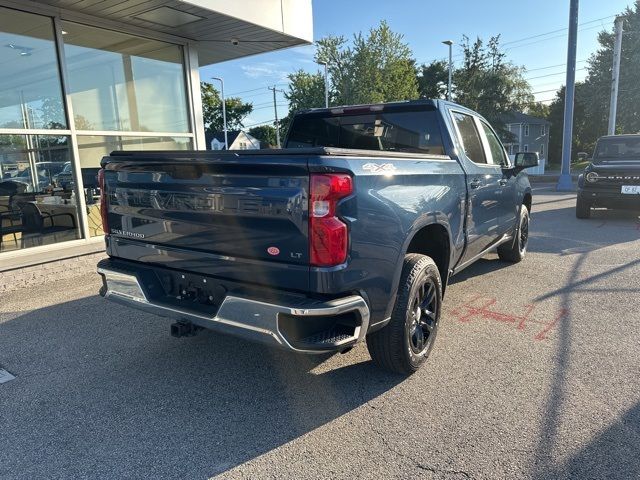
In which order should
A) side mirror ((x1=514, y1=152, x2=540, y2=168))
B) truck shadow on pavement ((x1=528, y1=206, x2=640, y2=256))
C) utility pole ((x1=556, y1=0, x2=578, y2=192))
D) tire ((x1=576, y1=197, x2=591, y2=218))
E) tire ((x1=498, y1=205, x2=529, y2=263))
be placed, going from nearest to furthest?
side mirror ((x1=514, y1=152, x2=540, y2=168))
tire ((x1=498, y1=205, x2=529, y2=263))
truck shadow on pavement ((x1=528, y1=206, x2=640, y2=256))
tire ((x1=576, y1=197, x2=591, y2=218))
utility pole ((x1=556, y1=0, x2=578, y2=192))

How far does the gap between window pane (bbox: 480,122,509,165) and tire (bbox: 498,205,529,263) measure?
0.96m

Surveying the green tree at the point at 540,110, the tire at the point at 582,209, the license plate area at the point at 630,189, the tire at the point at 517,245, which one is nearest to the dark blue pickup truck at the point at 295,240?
the tire at the point at 517,245

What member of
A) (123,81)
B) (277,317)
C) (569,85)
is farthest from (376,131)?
(569,85)

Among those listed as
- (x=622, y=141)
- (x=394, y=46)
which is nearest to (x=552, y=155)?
(x=394, y=46)

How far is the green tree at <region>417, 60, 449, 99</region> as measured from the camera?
45.5 m

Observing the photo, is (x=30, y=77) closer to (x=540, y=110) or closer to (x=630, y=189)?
(x=630, y=189)

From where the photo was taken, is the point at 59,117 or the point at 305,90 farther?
the point at 305,90

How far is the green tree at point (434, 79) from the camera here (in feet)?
149

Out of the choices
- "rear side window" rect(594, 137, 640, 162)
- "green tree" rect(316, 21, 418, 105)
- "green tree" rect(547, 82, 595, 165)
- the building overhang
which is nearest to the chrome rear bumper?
the building overhang

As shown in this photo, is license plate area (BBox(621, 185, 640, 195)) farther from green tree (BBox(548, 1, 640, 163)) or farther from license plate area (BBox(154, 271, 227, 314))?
green tree (BBox(548, 1, 640, 163))

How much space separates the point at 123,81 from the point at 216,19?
2.20 meters

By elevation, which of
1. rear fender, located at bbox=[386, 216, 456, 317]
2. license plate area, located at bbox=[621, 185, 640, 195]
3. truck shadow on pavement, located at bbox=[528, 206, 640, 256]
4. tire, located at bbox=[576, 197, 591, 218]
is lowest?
truck shadow on pavement, located at bbox=[528, 206, 640, 256]

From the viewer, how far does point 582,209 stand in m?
10.1

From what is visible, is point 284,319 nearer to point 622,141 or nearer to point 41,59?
point 41,59
